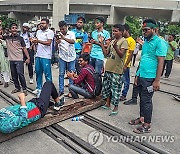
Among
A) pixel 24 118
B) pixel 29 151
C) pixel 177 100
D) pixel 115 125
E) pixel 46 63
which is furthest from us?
pixel 177 100

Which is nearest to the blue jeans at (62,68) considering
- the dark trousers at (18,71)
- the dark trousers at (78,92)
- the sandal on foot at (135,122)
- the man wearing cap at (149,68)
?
the dark trousers at (78,92)

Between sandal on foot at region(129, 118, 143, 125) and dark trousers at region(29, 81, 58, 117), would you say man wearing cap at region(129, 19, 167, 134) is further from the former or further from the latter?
dark trousers at region(29, 81, 58, 117)

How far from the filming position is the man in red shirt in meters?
4.41

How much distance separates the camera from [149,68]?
11.5 ft

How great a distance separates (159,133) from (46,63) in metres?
2.79

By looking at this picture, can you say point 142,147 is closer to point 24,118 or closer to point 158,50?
point 158,50

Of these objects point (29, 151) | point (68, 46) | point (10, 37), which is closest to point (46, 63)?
point (68, 46)

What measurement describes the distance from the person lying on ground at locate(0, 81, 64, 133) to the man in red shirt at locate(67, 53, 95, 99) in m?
0.84

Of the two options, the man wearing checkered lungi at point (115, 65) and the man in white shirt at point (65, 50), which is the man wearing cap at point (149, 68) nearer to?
the man wearing checkered lungi at point (115, 65)

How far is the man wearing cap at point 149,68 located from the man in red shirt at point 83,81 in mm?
1103

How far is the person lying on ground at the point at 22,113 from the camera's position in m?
3.01

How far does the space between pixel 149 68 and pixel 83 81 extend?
4.86ft

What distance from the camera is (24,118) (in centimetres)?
319

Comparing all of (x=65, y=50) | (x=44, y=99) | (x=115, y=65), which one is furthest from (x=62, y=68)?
(x=44, y=99)
